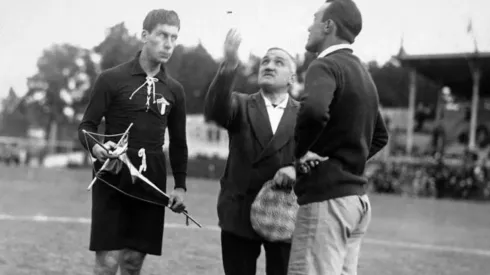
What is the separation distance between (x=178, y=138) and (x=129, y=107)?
1.53ft

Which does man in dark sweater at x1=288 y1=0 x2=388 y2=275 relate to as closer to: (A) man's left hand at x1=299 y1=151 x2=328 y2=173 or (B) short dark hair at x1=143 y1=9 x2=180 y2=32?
(A) man's left hand at x1=299 y1=151 x2=328 y2=173

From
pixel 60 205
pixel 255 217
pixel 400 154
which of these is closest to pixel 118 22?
pixel 255 217

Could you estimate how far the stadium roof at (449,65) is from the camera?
35531mm

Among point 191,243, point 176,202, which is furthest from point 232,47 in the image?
point 191,243

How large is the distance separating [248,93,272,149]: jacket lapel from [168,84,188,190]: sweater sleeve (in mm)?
561

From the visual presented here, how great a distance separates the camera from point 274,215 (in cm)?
449

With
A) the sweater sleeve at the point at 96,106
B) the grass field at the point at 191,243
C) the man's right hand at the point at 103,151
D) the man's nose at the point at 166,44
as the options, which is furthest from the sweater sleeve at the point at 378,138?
the grass field at the point at 191,243

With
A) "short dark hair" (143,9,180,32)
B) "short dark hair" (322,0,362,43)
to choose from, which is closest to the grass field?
"short dark hair" (143,9,180,32)

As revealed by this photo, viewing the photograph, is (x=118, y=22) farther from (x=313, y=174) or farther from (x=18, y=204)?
(x=18, y=204)

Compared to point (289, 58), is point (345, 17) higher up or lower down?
higher up

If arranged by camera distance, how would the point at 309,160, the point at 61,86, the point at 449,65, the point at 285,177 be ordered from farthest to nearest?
the point at 61,86
the point at 449,65
the point at 285,177
the point at 309,160

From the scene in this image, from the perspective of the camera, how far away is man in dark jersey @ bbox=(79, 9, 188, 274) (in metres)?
4.82

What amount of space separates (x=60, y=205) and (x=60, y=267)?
855cm

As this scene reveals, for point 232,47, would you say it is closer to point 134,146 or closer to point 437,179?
point 134,146
